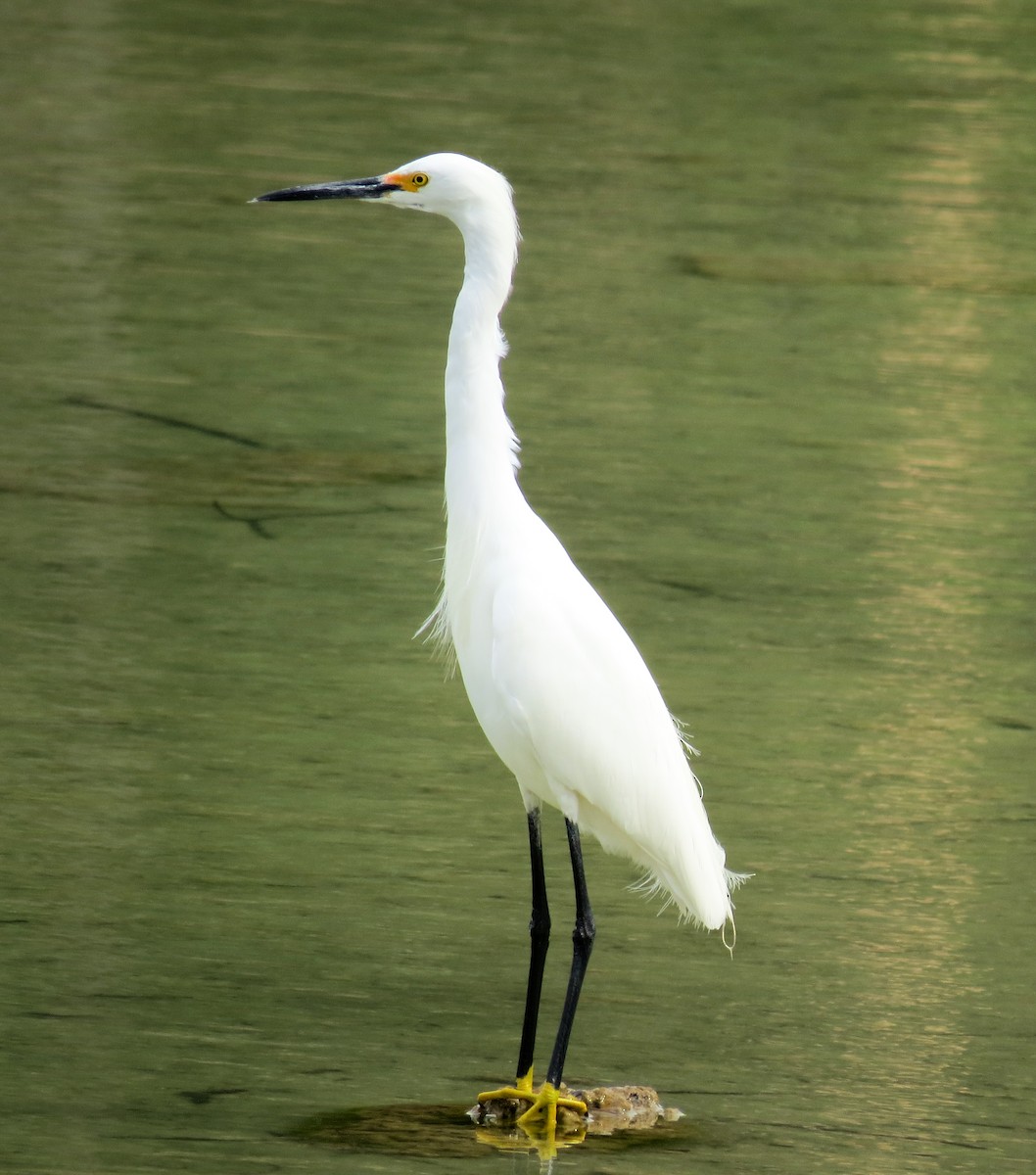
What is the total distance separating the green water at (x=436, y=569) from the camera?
340 cm

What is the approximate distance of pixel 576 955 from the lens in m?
3.26

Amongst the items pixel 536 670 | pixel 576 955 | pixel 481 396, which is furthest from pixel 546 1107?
pixel 481 396

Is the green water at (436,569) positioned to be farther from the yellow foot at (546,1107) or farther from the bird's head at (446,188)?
A: the bird's head at (446,188)

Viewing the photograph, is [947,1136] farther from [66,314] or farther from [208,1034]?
[66,314]

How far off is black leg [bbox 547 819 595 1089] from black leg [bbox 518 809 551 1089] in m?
0.04

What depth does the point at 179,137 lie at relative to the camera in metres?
9.12

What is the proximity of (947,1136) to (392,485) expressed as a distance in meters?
3.29

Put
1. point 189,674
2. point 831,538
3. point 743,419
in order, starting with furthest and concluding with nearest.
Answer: point 743,419, point 831,538, point 189,674

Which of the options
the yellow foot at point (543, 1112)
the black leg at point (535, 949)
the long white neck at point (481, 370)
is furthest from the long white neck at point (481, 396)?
the yellow foot at point (543, 1112)

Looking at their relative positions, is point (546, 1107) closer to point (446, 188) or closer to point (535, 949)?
point (535, 949)

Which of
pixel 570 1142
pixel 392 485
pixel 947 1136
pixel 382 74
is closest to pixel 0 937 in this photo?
pixel 570 1142

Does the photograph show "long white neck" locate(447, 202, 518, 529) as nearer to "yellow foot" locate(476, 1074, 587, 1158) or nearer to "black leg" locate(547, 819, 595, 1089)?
"black leg" locate(547, 819, 595, 1089)

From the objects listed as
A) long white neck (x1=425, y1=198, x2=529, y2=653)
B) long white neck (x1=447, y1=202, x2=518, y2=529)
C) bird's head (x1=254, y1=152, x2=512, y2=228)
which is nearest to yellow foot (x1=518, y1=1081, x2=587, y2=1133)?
long white neck (x1=425, y1=198, x2=529, y2=653)

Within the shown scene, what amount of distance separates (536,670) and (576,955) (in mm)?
449
